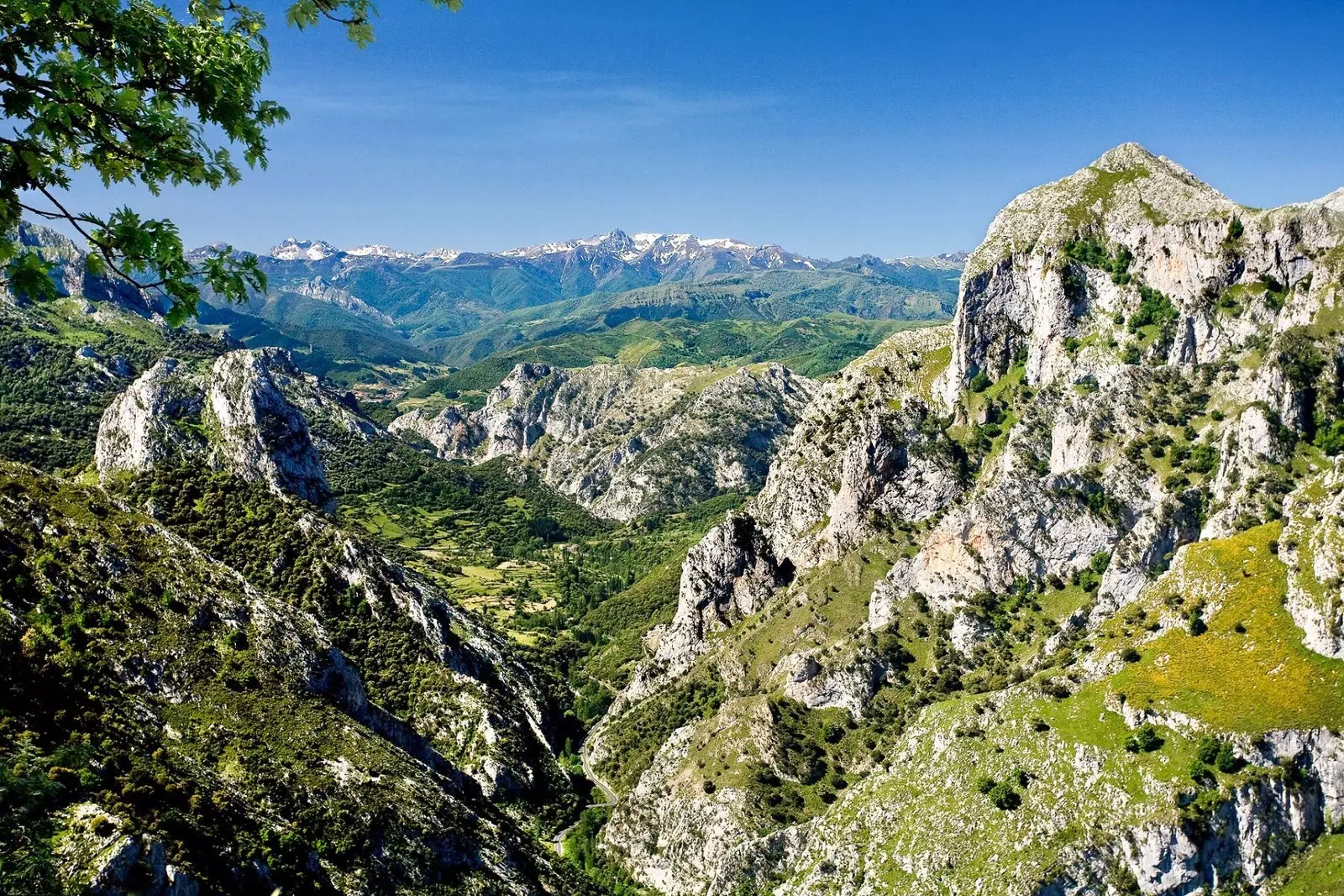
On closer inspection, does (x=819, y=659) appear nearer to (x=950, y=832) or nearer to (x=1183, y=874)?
(x=950, y=832)

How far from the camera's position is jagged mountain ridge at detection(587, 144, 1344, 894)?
111938mm

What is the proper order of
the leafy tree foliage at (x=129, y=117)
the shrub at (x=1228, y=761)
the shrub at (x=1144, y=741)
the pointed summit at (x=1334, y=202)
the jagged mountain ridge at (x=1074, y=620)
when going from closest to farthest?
1. the leafy tree foliage at (x=129, y=117)
2. the shrub at (x=1228, y=761)
3. the jagged mountain ridge at (x=1074, y=620)
4. the shrub at (x=1144, y=741)
5. the pointed summit at (x=1334, y=202)

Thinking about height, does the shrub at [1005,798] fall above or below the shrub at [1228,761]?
below

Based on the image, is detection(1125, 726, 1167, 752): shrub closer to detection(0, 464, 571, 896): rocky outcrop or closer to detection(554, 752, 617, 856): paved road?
detection(0, 464, 571, 896): rocky outcrop

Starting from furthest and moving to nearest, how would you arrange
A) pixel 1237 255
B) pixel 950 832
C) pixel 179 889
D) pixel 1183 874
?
pixel 1237 255
pixel 950 832
pixel 1183 874
pixel 179 889

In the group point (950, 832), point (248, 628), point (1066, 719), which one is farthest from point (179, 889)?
point (1066, 719)

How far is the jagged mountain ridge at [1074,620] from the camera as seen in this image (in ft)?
367

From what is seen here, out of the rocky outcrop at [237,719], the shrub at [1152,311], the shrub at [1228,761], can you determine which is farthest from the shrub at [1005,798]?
the shrub at [1152,311]

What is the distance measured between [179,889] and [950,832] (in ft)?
344

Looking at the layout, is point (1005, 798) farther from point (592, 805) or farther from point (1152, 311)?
point (1152, 311)

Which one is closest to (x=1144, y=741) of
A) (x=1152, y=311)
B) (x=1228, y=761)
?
(x=1228, y=761)

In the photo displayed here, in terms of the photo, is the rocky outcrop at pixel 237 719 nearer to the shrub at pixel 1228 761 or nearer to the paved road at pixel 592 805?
the paved road at pixel 592 805

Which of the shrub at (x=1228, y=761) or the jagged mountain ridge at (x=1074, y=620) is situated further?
the jagged mountain ridge at (x=1074, y=620)

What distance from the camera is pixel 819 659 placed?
173625 mm
